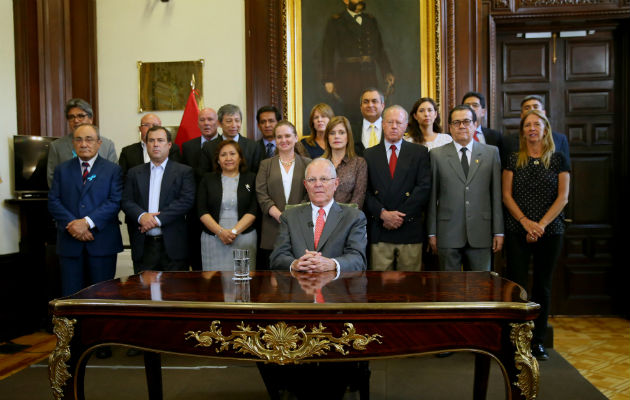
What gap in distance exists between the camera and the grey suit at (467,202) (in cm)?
385

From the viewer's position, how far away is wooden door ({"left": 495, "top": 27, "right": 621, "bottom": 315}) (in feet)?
18.1

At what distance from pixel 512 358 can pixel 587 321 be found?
157 inches

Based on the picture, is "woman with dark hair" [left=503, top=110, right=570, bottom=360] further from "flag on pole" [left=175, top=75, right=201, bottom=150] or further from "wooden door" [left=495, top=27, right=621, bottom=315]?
"flag on pole" [left=175, top=75, right=201, bottom=150]

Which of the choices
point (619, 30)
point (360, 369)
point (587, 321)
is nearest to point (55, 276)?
point (360, 369)

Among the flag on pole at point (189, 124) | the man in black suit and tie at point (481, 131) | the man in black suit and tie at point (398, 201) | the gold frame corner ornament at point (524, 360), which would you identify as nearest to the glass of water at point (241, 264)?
the gold frame corner ornament at point (524, 360)

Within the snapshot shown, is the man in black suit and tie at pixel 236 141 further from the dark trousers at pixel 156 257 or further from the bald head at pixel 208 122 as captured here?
the dark trousers at pixel 156 257

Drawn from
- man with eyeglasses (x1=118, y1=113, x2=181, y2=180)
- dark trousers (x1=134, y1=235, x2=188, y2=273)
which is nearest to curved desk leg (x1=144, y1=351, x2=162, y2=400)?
dark trousers (x1=134, y1=235, x2=188, y2=273)

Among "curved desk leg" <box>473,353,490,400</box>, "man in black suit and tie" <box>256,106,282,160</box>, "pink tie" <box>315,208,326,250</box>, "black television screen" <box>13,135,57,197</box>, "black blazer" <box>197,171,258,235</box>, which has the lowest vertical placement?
"curved desk leg" <box>473,353,490,400</box>

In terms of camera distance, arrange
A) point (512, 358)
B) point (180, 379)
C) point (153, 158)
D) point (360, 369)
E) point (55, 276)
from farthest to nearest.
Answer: point (55, 276)
point (153, 158)
point (180, 379)
point (360, 369)
point (512, 358)

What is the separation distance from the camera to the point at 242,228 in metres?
4.01

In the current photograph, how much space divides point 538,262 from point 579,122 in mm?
2336

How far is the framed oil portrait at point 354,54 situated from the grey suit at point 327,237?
2737mm

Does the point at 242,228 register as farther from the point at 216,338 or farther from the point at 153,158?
the point at 216,338

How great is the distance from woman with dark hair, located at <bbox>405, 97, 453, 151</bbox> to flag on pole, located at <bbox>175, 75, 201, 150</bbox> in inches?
86.2
